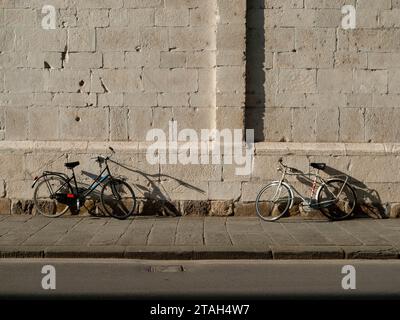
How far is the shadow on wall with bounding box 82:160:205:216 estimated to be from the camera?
9.97 m

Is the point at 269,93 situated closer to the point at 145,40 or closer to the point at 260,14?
the point at 260,14

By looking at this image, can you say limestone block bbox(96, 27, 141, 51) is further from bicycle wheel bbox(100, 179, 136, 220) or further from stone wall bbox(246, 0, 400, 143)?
bicycle wheel bbox(100, 179, 136, 220)

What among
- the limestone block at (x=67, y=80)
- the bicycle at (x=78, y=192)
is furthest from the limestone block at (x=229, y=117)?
the limestone block at (x=67, y=80)

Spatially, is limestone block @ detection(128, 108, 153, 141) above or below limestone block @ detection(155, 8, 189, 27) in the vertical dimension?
below

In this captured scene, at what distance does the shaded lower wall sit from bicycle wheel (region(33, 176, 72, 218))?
0.22 meters

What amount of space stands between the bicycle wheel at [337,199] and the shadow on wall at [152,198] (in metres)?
2.27

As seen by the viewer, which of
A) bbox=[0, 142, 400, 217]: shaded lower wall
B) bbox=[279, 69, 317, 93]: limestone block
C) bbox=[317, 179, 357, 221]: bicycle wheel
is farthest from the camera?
bbox=[279, 69, 317, 93]: limestone block

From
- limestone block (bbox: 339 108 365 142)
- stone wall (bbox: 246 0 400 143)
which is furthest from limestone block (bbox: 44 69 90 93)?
limestone block (bbox: 339 108 365 142)

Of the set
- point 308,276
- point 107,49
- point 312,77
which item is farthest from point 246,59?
point 308,276

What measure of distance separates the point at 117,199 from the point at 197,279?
381 centimetres

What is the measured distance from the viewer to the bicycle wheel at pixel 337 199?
974 cm

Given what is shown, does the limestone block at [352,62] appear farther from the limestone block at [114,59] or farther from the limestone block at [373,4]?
the limestone block at [114,59]

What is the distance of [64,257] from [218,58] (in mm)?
4729

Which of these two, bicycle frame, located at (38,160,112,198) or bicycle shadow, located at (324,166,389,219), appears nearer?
bicycle frame, located at (38,160,112,198)
